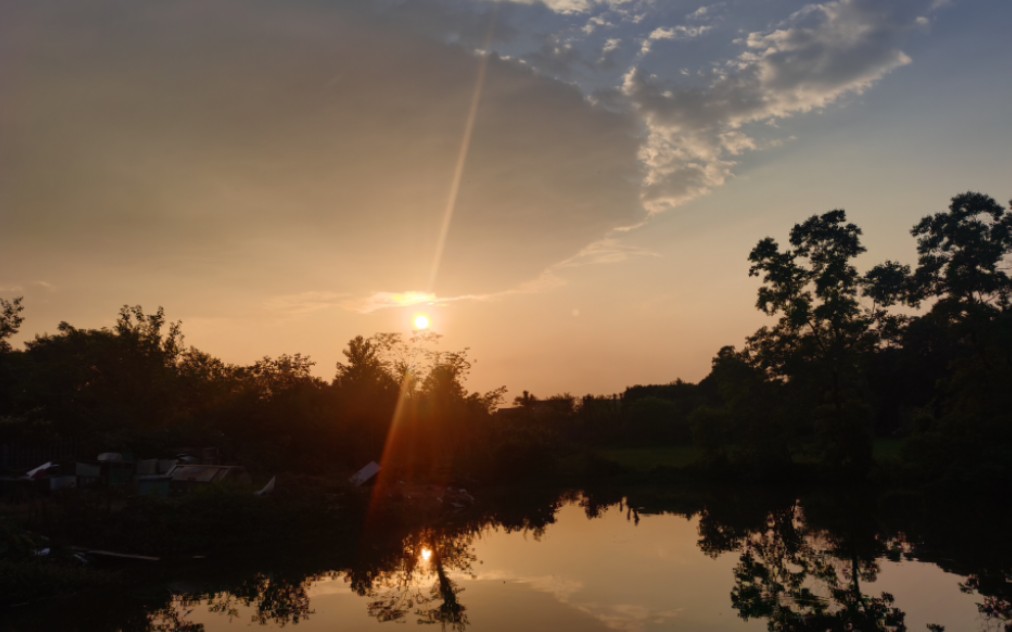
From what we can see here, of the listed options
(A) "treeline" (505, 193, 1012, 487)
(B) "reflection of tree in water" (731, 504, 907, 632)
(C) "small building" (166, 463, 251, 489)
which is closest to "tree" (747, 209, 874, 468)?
(A) "treeline" (505, 193, 1012, 487)

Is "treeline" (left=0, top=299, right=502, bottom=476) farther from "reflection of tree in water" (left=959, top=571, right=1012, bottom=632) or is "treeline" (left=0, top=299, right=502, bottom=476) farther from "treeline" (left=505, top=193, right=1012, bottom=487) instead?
"reflection of tree in water" (left=959, top=571, right=1012, bottom=632)

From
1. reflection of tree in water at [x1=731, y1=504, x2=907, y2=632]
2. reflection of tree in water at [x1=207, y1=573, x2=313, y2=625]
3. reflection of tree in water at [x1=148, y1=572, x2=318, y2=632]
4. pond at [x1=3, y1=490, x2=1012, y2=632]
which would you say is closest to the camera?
reflection of tree in water at [x1=731, y1=504, x2=907, y2=632]

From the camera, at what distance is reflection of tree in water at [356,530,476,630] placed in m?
13.9

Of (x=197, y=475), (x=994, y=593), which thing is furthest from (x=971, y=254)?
(x=197, y=475)

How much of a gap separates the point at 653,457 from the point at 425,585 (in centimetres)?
3622

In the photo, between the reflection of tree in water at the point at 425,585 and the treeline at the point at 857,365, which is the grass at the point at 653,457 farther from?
the reflection of tree in water at the point at 425,585

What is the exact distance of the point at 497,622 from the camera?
43.2 ft

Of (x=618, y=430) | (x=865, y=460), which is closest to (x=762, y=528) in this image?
(x=865, y=460)

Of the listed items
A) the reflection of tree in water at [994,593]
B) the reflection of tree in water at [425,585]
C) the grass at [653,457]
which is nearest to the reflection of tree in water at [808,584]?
the reflection of tree in water at [994,593]

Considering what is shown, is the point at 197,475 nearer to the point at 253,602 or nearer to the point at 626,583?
the point at 253,602

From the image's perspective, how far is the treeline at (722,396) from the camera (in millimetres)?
27375

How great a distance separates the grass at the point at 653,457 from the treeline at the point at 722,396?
292 centimetres

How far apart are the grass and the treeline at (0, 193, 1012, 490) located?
2922 mm

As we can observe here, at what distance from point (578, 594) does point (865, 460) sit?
22984mm
